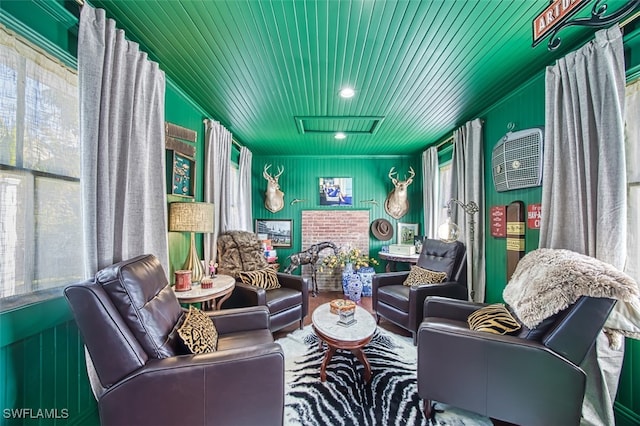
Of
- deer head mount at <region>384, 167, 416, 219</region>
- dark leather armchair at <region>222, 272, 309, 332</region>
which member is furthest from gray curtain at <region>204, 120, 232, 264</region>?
deer head mount at <region>384, 167, 416, 219</region>

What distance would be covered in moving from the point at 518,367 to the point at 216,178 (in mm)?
3135

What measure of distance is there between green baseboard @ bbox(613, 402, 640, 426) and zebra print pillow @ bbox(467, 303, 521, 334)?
30.8 inches

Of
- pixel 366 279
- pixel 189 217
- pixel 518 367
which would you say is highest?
pixel 189 217

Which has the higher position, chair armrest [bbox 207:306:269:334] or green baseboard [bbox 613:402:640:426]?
chair armrest [bbox 207:306:269:334]

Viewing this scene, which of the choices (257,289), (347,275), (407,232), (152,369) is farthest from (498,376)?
(407,232)

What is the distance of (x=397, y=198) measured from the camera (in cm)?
468

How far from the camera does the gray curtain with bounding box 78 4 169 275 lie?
54.2 inches

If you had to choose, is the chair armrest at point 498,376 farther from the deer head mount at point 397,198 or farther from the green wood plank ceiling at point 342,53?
the deer head mount at point 397,198

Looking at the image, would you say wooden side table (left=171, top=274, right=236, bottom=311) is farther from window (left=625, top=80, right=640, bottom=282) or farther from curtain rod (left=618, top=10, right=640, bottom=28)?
curtain rod (left=618, top=10, right=640, bottom=28)

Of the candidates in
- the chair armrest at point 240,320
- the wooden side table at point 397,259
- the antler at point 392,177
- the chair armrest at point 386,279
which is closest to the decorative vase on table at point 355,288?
the wooden side table at point 397,259

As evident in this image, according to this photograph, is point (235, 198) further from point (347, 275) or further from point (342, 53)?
point (342, 53)

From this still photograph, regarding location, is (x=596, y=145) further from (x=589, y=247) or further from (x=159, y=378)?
(x=159, y=378)

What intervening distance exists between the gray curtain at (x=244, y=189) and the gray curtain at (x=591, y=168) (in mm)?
3694

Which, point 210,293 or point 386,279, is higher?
point 210,293
